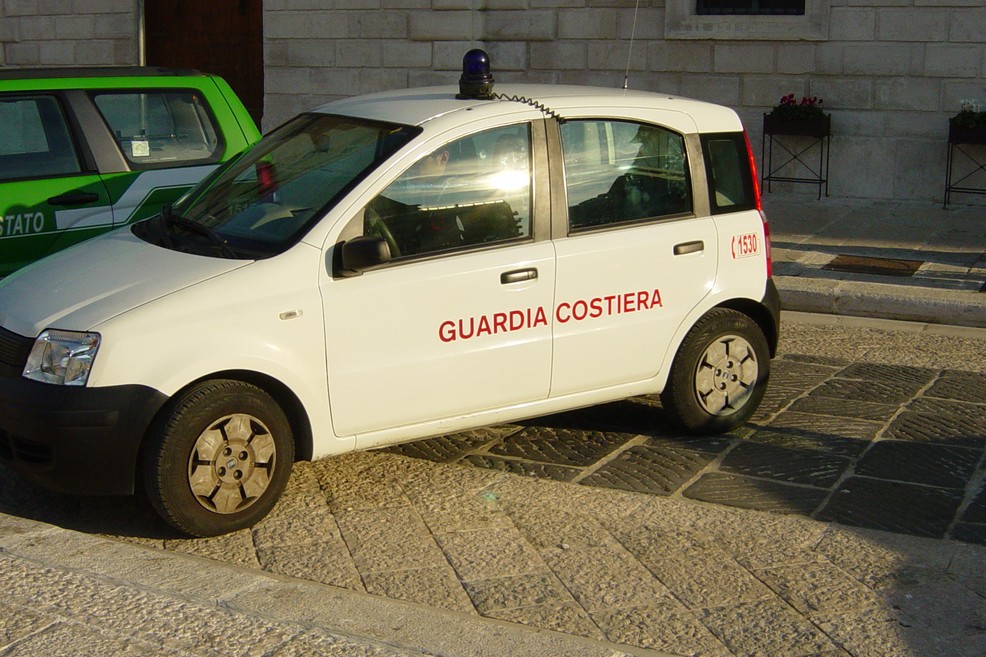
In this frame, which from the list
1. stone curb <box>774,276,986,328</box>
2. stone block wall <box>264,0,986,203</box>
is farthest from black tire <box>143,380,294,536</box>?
stone block wall <box>264,0,986,203</box>

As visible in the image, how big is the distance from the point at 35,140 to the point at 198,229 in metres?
2.38

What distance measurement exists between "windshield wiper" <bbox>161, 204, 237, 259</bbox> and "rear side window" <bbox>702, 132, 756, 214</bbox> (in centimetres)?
230

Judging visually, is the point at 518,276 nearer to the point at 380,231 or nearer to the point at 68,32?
the point at 380,231

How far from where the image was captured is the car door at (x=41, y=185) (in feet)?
23.2

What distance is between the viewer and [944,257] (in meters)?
10.4

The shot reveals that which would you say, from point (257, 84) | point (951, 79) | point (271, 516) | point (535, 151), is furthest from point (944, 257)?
point (257, 84)

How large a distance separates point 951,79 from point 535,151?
856cm

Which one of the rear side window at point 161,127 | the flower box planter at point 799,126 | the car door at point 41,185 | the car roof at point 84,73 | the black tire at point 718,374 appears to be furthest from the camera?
the flower box planter at point 799,126

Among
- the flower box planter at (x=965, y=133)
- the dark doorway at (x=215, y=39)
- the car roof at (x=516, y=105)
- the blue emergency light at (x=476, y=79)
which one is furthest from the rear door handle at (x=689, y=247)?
the dark doorway at (x=215, y=39)

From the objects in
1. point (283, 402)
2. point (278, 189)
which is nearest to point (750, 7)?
point (278, 189)

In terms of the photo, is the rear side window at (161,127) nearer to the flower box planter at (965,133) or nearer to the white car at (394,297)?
the white car at (394,297)

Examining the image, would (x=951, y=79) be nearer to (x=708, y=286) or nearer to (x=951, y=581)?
(x=708, y=286)

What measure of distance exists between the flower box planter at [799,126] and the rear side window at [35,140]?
8019mm

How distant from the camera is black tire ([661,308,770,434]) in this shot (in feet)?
19.7
